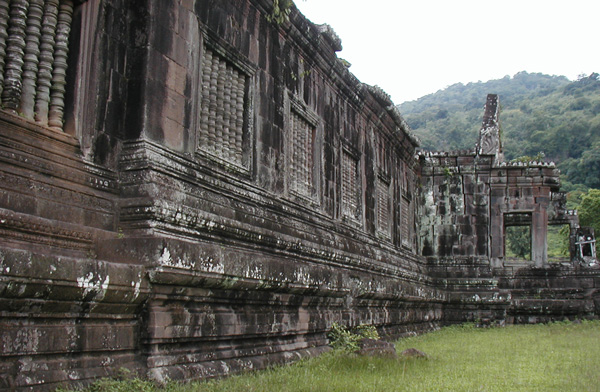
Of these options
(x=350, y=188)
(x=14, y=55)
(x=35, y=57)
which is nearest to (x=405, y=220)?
(x=350, y=188)

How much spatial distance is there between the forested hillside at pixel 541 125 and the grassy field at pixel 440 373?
1227 inches

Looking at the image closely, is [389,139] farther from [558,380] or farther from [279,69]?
[558,380]

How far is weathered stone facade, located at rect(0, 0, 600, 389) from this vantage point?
4.41 metres

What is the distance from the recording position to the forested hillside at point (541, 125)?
61.0 m

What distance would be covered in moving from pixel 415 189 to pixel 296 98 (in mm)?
8962

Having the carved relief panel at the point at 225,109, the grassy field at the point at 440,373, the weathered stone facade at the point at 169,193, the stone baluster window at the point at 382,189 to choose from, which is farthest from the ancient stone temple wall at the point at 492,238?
the carved relief panel at the point at 225,109

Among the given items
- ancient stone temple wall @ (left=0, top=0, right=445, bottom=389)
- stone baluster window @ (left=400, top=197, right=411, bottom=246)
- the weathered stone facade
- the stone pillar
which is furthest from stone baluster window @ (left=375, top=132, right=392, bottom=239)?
the stone pillar

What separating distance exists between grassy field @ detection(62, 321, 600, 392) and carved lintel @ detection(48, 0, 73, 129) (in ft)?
6.82

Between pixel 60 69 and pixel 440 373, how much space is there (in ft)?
15.9

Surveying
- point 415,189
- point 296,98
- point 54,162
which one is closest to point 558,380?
point 296,98

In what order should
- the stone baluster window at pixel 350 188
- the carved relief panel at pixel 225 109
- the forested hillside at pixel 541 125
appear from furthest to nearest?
1. the forested hillside at pixel 541 125
2. the stone baluster window at pixel 350 188
3. the carved relief panel at pixel 225 109

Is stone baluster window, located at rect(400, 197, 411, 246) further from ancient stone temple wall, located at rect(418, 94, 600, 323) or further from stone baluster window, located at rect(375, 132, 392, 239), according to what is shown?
ancient stone temple wall, located at rect(418, 94, 600, 323)

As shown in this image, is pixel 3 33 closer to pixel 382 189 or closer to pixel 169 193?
pixel 169 193

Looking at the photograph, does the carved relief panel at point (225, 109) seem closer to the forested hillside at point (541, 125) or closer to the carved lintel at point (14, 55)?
the carved lintel at point (14, 55)
